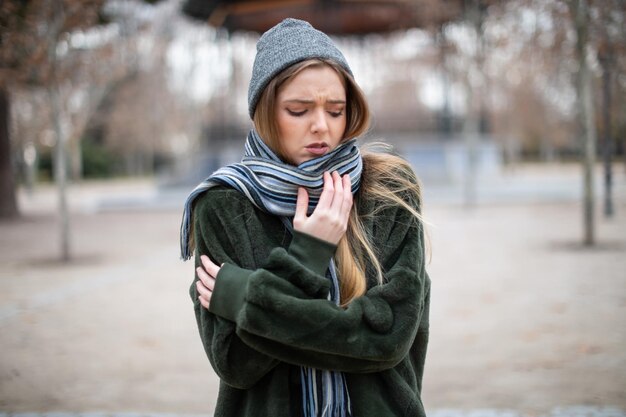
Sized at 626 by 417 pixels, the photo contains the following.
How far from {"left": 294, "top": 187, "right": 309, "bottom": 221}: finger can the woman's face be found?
124 mm

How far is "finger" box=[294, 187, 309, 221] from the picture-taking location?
58.2 inches

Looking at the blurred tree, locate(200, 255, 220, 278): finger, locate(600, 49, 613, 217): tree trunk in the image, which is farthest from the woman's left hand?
locate(600, 49, 613, 217): tree trunk

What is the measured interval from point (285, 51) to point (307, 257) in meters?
0.53

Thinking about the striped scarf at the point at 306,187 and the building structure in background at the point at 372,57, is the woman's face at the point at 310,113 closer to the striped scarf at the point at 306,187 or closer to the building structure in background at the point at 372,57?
the striped scarf at the point at 306,187

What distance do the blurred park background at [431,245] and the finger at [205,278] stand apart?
815 millimetres

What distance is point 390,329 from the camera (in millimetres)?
1436

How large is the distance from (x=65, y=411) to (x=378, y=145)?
3014 millimetres

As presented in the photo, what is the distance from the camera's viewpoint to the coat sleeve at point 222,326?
4.74 ft

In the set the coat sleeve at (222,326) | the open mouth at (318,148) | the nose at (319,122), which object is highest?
the nose at (319,122)

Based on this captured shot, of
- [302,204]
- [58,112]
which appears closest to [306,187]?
[302,204]

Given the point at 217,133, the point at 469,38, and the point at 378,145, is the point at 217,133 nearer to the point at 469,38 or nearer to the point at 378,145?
the point at 469,38

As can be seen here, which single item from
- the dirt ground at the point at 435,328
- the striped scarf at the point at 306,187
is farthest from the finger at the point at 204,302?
the dirt ground at the point at 435,328

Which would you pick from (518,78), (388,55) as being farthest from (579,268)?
(388,55)

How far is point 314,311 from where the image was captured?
1369mm
